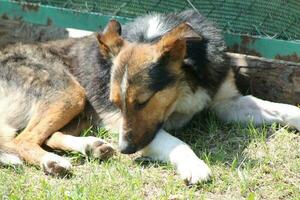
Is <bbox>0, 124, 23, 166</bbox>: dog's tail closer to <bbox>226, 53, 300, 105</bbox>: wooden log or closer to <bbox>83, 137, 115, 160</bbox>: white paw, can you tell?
<bbox>83, 137, 115, 160</bbox>: white paw

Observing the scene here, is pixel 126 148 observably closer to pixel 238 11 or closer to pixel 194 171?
pixel 194 171

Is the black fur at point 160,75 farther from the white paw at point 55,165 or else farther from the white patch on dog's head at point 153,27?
the white paw at point 55,165

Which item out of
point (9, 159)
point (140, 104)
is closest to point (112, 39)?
point (140, 104)

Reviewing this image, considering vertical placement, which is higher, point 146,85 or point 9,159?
point 146,85

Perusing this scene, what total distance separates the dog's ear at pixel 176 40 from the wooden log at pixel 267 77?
0.79 metres

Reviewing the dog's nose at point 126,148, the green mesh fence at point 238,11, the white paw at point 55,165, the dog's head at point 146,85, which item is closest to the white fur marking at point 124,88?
the dog's head at point 146,85

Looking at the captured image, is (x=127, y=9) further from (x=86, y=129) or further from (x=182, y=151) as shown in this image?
(x=182, y=151)

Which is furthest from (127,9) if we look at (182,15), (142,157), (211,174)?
(211,174)

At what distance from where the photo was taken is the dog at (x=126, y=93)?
462 cm

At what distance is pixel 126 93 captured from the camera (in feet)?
15.2

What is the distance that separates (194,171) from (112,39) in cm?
138

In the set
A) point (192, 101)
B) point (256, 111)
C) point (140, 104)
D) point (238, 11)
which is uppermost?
point (238, 11)

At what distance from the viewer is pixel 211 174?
14.1 feet

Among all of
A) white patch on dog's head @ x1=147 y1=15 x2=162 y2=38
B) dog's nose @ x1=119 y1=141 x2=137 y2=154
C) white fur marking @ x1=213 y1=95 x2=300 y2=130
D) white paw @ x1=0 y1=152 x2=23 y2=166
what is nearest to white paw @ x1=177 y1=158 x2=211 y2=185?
dog's nose @ x1=119 y1=141 x2=137 y2=154
